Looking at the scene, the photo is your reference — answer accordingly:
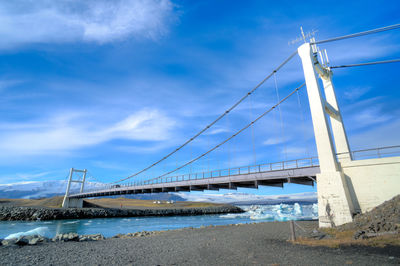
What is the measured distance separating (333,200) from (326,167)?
246cm

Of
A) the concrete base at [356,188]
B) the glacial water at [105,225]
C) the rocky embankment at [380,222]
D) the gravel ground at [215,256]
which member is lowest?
the glacial water at [105,225]

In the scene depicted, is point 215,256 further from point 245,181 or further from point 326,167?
point 245,181

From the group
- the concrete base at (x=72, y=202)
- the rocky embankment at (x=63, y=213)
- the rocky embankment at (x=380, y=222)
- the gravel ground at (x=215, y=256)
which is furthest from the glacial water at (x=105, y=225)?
the concrete base at (x=72, y=202)

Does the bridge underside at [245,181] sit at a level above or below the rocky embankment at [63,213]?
above

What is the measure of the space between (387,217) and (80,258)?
16051mm

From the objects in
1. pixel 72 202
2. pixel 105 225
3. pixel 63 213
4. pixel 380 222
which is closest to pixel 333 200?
pixel 380 222

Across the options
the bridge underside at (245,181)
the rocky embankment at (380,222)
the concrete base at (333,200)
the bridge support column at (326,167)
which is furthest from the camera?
the bridge underside at (245,181)

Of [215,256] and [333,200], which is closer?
[215,256]

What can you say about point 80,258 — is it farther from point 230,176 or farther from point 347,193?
point 230,176

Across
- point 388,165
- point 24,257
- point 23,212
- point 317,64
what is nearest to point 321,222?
point 388,165

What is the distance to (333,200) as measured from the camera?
1512 centimetres

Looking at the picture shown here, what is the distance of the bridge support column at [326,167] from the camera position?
14.8 meters

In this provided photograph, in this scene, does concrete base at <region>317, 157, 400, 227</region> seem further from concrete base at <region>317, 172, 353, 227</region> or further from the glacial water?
the glacial water

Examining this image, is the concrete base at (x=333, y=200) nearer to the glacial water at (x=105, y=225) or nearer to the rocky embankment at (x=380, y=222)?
the rocky embankment at (x=380, y=222)
